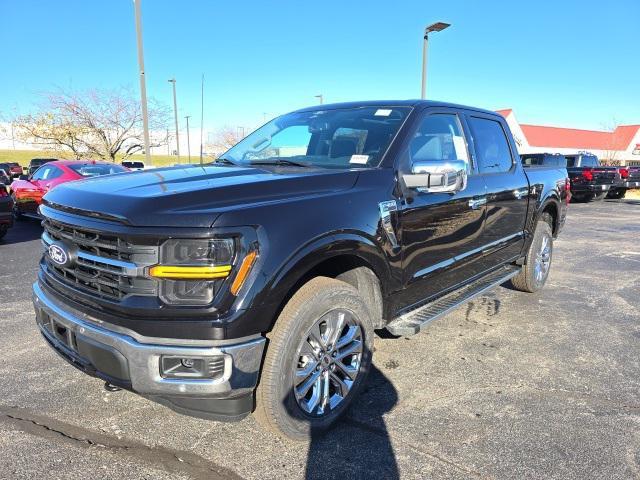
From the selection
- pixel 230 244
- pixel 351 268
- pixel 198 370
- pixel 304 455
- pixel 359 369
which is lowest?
pixel 304 455

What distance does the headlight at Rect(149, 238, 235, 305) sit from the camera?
2168 millimetres

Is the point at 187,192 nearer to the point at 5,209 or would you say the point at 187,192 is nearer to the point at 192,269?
the point at 192,269

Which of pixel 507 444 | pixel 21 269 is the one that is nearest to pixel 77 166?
pixel 21 269

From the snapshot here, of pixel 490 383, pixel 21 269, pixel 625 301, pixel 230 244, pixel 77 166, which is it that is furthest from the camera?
pixel 77 166

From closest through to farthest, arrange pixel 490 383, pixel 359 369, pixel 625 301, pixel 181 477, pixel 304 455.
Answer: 1. pixel 181 477
2. pixel 304 455
3. pixel 359 369
4. pixel 490 383
5. pixel 625 301

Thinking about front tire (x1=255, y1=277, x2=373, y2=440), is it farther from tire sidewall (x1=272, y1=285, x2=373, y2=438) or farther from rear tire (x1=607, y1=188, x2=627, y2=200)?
rear tire (x1=607, y1=188, x2=627, y2=200)

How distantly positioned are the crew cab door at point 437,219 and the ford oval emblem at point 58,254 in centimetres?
193

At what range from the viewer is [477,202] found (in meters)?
3.96

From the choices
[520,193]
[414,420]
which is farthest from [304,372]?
[520,193]

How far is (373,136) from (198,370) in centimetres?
202

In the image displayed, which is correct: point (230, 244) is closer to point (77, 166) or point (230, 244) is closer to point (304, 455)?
point (304, 455)

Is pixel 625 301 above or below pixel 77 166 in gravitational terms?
below

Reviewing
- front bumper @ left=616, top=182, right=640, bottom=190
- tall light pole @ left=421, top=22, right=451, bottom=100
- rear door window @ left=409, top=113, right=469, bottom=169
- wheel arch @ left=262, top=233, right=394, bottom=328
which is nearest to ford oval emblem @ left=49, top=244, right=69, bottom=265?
wheel arch @ left=262, top=233, right=394, bottom=328

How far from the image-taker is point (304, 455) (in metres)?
2.59
